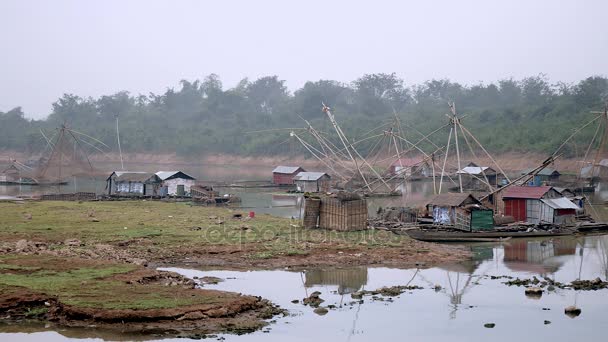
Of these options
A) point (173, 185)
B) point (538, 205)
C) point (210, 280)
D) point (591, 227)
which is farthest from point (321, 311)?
point (173, 185)

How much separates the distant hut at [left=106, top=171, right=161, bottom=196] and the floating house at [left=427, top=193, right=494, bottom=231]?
73.0 feet

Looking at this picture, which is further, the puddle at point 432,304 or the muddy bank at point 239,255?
the muddy bank at point 239,255

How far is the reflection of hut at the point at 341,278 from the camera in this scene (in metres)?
21.5

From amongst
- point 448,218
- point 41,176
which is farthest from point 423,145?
point 448,218

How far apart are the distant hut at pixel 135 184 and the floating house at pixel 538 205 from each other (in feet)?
80.1

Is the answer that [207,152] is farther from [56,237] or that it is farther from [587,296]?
[587,296]

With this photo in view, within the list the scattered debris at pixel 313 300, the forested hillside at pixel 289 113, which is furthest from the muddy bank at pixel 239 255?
the forested hillside at pixel 289 113

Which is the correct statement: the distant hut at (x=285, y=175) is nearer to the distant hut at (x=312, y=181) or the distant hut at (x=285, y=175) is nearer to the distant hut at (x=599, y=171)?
the distant hut at (x=312, y=181)

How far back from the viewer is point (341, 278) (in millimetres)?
22625

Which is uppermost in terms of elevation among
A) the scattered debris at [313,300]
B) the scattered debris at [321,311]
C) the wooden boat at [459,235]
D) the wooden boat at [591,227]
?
the wooden boat at [591,227]

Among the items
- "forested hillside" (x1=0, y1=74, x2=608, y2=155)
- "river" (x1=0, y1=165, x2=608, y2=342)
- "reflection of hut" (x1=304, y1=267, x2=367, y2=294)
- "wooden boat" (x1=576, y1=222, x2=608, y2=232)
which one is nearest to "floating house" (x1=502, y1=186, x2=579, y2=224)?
"wooden boat" (x1=576, y1=222, x2=608, y2=232)

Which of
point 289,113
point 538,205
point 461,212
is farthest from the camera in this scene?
point 289,113

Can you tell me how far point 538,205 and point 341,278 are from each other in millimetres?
15458

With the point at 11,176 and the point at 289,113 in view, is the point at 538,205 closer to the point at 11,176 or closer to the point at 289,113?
the point at 11,176
